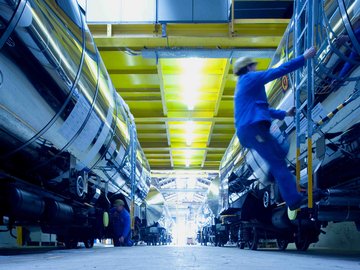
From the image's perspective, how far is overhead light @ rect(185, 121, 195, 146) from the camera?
11.2 metres

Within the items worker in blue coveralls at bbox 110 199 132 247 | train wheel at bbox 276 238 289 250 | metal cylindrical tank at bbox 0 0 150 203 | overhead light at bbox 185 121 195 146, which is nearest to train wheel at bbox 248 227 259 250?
train wheel at bbox 276 238 289 250

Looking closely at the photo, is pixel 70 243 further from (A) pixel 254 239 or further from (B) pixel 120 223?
(A) pixel 254 239

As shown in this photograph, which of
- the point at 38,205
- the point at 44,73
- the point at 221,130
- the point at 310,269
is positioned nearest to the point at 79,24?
the point at 44,73

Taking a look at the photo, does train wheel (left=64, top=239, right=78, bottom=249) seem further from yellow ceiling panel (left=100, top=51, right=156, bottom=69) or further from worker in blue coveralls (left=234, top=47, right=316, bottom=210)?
worker in blue coveralls (left=234, top=47, right=316, bottom=210)

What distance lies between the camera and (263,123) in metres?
3.11

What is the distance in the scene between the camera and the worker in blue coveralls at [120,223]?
271 inches

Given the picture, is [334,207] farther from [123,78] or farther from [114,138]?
[123,78]

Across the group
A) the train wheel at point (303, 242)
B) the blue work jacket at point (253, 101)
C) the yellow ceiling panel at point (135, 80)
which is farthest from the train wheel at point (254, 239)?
the yellow ceiling panel at point (135, 80)

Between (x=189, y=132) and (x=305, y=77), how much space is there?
8.91 metres

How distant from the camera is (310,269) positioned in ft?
7.30

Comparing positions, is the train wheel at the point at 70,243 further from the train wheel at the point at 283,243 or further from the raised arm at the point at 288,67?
the raised arm at the point at 288,67

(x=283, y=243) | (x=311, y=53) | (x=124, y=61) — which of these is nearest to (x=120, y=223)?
(x=283, y=243)

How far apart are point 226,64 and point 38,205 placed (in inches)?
187

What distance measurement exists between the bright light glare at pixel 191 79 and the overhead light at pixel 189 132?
1.23 m
